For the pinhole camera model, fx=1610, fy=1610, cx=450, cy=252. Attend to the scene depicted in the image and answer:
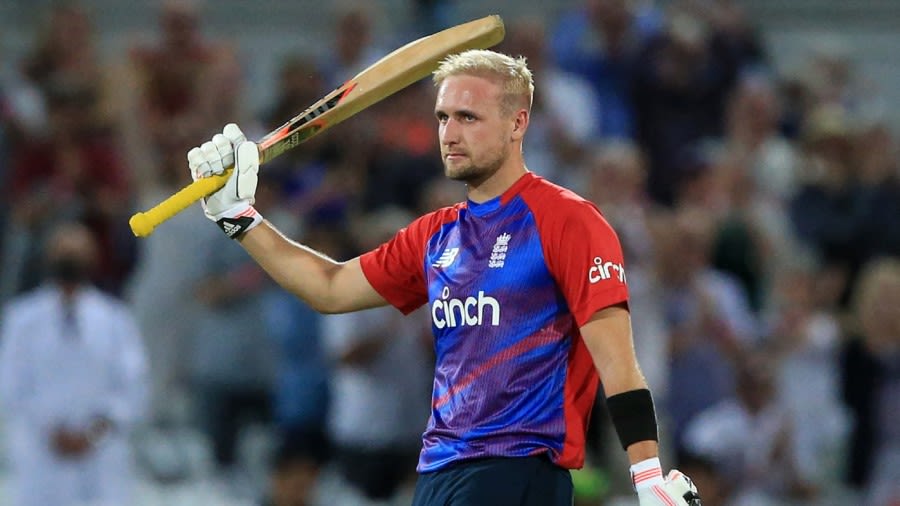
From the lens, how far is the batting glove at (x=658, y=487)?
503 centimetres

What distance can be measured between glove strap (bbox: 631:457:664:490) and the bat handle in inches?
71.9

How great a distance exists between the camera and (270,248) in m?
6.05

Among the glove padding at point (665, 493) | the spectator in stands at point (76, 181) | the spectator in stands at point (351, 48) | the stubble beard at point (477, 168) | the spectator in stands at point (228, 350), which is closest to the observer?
the glove padding at point (665, 493)

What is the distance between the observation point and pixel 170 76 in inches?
455

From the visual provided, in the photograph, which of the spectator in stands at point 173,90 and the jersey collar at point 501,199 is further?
the spectator in stands at point 173,90

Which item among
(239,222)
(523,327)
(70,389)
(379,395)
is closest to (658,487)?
(523,327)

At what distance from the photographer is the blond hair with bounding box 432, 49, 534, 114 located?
5.58 metres

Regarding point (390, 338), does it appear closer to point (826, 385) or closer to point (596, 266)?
point (826, 385)

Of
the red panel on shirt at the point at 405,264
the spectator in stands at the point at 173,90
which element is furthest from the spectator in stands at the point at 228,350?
the red panel on shirt at the point at 405,264

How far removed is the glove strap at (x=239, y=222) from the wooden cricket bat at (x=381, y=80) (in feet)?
0.43

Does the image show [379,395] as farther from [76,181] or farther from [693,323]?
[76,181]

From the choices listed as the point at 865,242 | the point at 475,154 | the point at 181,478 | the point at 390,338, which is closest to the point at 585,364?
the point at 475,154

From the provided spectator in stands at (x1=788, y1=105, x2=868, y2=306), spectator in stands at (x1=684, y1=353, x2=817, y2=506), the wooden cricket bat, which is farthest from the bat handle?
spectator in stands at (x1=788, y1=105, x2=868, y2=306)

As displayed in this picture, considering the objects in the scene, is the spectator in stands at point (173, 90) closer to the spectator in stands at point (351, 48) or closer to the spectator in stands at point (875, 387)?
the spectator in stands at point (351, 48)
